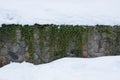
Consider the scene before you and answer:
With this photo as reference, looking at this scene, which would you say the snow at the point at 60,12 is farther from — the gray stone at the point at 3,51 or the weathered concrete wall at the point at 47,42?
the gray stone at the point at 3,51

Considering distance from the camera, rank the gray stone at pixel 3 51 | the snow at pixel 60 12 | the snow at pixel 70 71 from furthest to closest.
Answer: the snow at pixel 60 12 → the gray stone at pixel 3 51 → the snow at pixel 70 71

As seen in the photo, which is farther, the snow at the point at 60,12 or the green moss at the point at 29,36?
the snow at the point at 60,12

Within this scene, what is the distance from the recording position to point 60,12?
981cm

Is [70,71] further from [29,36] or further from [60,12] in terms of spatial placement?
[60,12]

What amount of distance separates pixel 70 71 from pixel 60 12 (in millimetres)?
4585

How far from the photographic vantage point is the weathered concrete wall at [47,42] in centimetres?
827

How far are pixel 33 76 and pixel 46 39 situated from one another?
10.6ft

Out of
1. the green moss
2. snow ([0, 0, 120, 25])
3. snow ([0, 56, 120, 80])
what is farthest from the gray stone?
snow ([0, 56, 120, 80])

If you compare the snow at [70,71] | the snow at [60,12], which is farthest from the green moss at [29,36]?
the snow at [70,71]

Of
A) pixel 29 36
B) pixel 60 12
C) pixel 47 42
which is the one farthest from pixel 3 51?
pixel 60 12

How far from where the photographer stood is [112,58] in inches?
240

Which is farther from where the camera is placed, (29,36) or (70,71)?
(29,36)

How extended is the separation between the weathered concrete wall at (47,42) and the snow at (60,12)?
0.29 meters

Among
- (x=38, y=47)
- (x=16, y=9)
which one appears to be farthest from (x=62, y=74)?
(x=16, y=9)
